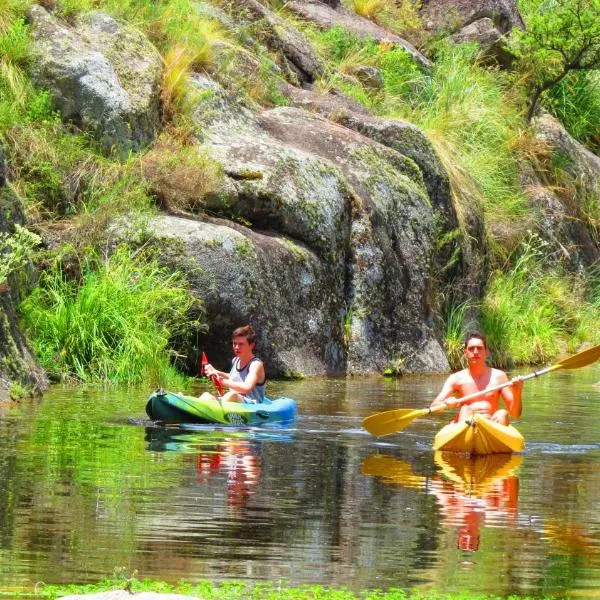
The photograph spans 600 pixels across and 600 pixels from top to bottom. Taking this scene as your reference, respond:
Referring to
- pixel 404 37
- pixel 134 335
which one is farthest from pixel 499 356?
pixel 404 37

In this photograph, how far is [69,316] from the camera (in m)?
14.9

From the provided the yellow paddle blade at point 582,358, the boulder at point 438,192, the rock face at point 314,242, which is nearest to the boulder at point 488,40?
the boulder at point 438,192

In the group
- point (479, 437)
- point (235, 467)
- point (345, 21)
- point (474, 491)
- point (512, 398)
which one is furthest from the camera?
point (345, 21)

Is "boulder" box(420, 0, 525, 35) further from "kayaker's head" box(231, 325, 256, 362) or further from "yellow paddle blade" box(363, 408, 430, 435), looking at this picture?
"yellow paddle blade" box(363, 408, 430, 435)

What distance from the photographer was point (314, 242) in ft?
59.9

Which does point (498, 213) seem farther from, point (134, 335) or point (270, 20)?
point (134, 335)

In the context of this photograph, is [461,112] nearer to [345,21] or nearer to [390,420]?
[345,21]

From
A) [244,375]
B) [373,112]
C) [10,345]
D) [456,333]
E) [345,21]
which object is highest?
[345,21]

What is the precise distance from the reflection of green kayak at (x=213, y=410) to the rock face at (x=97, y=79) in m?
6.19

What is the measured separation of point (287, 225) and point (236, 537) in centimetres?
1153

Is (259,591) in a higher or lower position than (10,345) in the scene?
lower

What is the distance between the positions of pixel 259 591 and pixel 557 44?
22.0m

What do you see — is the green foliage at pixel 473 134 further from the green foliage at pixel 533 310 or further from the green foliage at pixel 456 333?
the green foliage at pixel 456 333

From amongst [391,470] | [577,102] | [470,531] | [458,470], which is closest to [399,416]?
[458,470]
